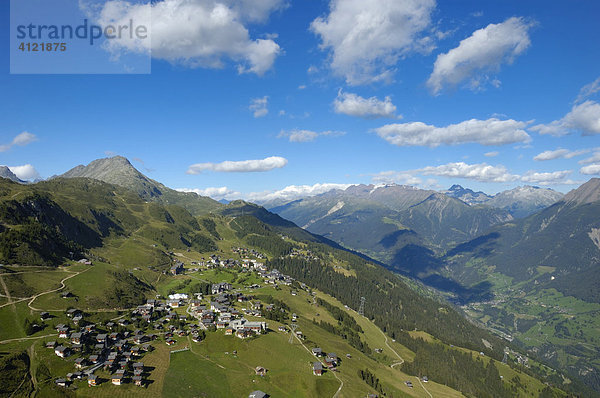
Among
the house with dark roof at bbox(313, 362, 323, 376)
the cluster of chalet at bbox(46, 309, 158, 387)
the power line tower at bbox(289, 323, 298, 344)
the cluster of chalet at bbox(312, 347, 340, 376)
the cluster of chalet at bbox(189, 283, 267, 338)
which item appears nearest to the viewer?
the cluster of chalet at bbox(46, 309, 158, 387)

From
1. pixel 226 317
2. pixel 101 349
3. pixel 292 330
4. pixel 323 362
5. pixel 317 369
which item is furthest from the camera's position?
pixel 292 330

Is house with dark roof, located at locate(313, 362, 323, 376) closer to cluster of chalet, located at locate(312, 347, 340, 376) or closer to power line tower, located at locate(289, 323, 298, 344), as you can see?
cluster of chalet, located at locate(312, 347, 340, 376)

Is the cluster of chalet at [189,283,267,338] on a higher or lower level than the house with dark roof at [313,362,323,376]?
higher

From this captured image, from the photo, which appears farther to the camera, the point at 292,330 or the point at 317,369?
the point at 292,330

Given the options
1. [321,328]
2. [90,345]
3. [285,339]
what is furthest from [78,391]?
[321,328]

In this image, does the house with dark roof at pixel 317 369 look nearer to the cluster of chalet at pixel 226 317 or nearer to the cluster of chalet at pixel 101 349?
the cluster of chalet at pixel 226 317

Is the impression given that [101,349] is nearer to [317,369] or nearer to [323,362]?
[317,369]

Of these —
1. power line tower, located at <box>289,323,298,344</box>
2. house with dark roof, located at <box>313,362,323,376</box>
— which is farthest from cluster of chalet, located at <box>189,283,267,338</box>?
house with dark roof, located at <box>313,362,323,376</box>

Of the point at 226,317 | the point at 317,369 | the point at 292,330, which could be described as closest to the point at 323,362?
the point at 317,369
